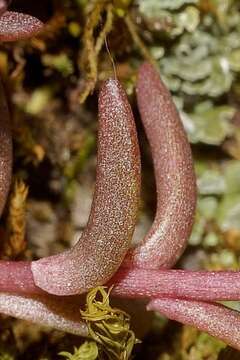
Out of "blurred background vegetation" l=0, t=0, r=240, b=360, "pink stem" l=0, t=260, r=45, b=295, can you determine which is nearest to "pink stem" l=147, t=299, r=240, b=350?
"pink stem" l=0, t=260, r=45, b=295

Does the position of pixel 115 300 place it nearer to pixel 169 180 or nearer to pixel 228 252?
pixel 169 180

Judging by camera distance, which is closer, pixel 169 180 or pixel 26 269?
pixel 26 269

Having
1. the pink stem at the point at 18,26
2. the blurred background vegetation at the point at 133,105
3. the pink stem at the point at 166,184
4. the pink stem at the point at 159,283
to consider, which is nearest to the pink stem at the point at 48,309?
the pink stem at the point at 159,283

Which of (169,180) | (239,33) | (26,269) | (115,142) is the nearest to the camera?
(115,142)

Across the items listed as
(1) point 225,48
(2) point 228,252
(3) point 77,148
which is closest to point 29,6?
(3) point 77,148

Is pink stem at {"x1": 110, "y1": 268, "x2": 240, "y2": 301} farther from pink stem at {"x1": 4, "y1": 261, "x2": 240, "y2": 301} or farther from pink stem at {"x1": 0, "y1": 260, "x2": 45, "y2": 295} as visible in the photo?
pink stem at {"x1": 0, "y1": 260, "x2": 45, "y2": 295}

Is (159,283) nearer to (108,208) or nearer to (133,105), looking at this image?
(108,208)
